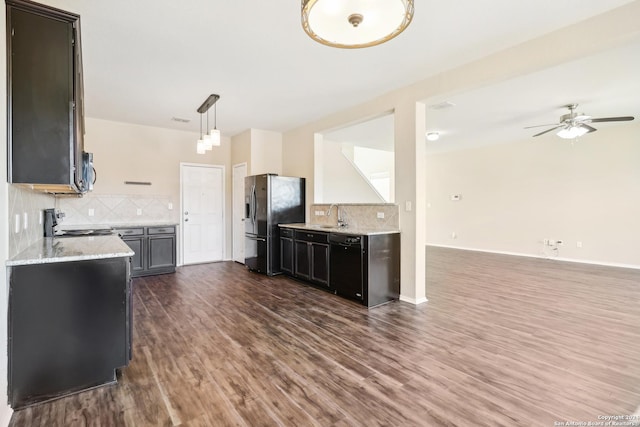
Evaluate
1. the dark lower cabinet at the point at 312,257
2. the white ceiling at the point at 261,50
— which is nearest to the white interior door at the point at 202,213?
the white ceiling at the point at 261,50

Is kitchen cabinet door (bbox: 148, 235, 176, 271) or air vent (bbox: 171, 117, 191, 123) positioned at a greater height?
air vent (bbox: 171, 117, 191, 123)

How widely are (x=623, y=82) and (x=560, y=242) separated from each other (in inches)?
148

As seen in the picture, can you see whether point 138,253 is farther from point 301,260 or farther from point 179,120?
point 301,260

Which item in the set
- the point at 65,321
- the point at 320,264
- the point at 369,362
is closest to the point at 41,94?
the point at 65,321

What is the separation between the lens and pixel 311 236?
14.4ft

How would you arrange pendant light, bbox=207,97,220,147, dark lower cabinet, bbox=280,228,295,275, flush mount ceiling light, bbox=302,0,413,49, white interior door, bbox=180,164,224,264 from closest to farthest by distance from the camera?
1. flush mount ceiling light, bbox=302,0,413,49
2. pendant light, bbox=207,97,220,147
3. dark lower cabinet, bbox=280,228,295,275
4. white interior door, bbox=180,164,224,264

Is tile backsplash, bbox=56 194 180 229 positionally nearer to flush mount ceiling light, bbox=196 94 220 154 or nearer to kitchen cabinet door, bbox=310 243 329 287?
flush mount ceiling light, bbox=196 94 220 154

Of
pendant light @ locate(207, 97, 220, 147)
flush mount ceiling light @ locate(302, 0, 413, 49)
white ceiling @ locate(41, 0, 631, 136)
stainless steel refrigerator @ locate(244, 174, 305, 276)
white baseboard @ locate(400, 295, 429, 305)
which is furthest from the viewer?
stainless steel refrigerator @ locate(244, 174, 305, 276)

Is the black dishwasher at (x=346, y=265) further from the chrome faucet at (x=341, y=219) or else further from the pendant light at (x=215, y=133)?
the pendant light at (x=215, y=133)

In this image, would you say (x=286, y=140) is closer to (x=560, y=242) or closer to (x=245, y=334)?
(x=245, y=334)

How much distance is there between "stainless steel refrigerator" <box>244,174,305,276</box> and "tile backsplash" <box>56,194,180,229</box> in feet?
5.31

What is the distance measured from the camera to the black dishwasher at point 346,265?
3619mm

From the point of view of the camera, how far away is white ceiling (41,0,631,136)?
232cm

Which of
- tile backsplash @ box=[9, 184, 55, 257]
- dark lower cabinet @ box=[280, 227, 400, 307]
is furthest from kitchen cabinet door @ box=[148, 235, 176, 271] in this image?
dark lower cabinet @ box=[280, 227, 400, 307]
